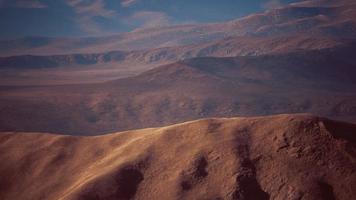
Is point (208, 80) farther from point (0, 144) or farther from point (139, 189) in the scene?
point (139, 189)

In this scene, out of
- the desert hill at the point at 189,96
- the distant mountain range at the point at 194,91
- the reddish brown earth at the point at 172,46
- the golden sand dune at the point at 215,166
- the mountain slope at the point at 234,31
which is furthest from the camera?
the mountain slope at the point at 234,31

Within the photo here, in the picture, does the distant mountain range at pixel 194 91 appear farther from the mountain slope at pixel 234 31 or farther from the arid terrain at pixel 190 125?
the mountain slope at pixel 234 31

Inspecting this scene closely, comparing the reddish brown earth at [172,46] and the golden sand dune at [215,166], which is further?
the reddish brown earth at [172,46]

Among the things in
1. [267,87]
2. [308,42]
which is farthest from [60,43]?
[267,87]

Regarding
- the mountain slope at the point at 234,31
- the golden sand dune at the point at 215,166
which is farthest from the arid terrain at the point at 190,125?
the mountain slope at the point at 234,31

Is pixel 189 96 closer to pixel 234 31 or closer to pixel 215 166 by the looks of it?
pixel 215 166

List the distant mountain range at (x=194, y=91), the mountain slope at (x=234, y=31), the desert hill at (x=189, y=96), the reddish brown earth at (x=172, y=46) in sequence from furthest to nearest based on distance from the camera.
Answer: the mountain slope at (x=234, y=31) → the reddish brown earth at (x=172, y=46) → the distant mountain range at (x=194, y=91) → the desert hill at (x=189, y=96)

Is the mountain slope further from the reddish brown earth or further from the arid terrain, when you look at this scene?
the arid terrain

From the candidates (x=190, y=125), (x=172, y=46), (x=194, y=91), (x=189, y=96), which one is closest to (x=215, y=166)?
(x=190, y=125)
